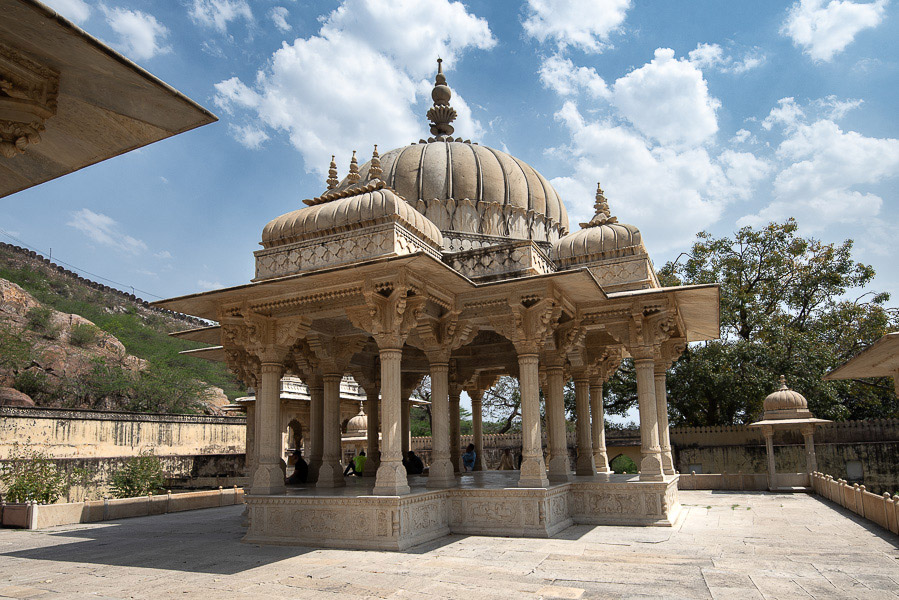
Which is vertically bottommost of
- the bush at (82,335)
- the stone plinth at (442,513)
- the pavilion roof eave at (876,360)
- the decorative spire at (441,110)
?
the stone plinth at (442,513)

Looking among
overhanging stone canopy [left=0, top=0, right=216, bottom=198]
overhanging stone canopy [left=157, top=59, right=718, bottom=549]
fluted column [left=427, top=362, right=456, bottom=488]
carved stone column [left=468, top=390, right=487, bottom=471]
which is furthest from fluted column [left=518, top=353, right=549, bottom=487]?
overhanging stone canopy [left=0, top=0, right=216, bottom=198]

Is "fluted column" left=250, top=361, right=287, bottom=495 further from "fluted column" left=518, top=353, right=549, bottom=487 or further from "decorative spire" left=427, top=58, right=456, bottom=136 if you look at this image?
"decorative spire" left=427, top=58, right=456, bottom=136

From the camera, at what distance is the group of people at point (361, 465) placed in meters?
13.5

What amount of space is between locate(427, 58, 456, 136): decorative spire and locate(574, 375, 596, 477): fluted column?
299 inches

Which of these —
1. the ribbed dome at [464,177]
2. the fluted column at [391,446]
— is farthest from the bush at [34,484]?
the ribbed dome at [464,177]

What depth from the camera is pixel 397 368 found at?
9.73 metres

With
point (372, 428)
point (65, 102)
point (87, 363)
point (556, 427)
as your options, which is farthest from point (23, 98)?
point (87, 363)

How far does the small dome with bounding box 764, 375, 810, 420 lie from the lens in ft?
60.8

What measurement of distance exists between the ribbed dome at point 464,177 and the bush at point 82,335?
3500cm

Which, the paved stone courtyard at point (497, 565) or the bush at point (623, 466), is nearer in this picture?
the paved stone courtyard at point (497, 565)

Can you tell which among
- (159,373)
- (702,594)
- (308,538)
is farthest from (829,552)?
(159,373)

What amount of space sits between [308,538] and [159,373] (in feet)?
116

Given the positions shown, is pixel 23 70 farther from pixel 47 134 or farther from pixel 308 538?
pixel 308 538

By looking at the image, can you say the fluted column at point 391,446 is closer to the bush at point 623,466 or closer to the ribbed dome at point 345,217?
the ribbed dome at point 345,217
